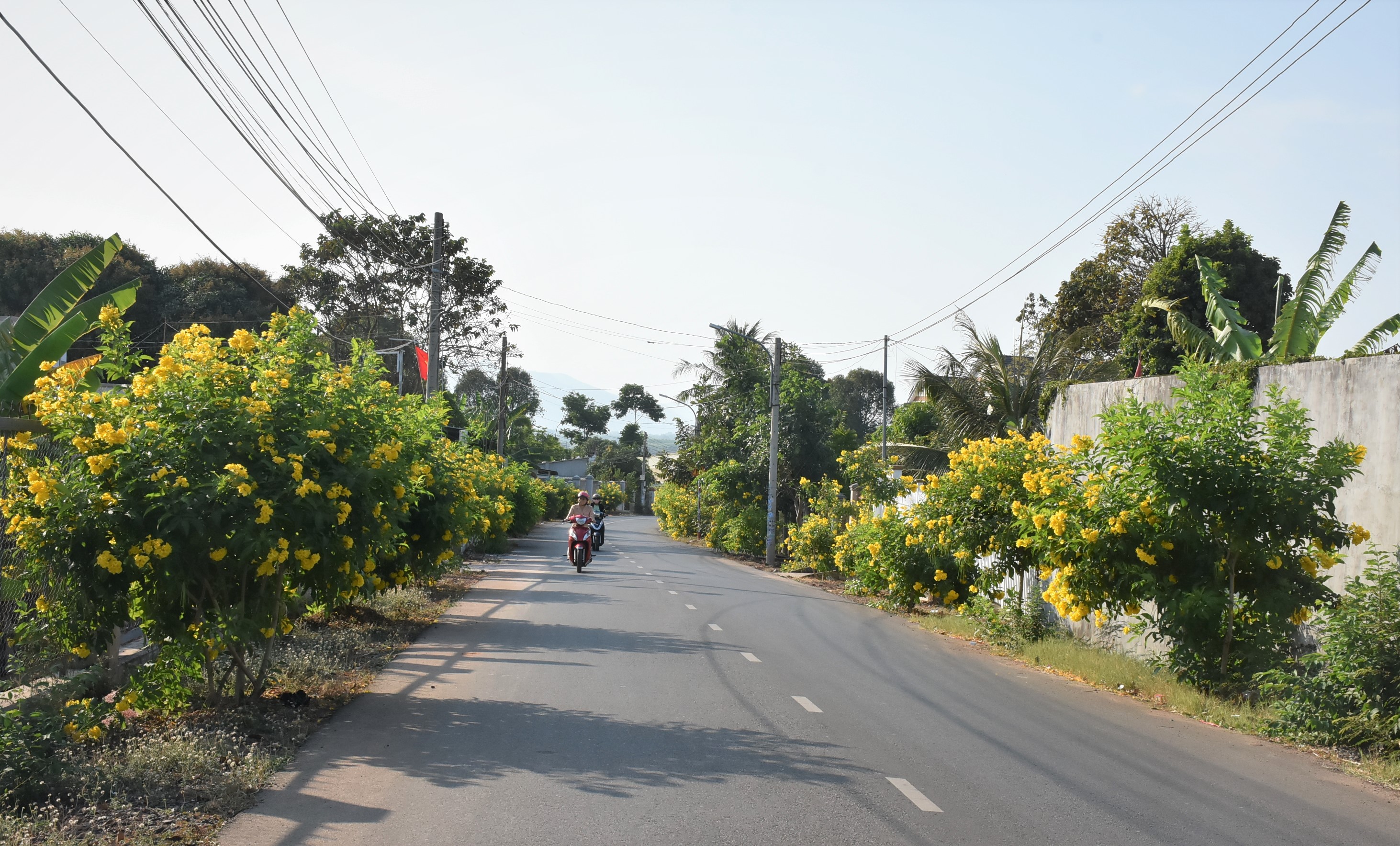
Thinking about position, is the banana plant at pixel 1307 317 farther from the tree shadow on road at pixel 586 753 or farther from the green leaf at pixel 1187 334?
the tree shadow on road at pixel 586 753

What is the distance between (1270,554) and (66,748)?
9594mm

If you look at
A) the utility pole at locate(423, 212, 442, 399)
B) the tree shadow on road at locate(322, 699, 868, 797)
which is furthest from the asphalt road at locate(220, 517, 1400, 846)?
the utility pole at locate(423, 212, 442, 399)

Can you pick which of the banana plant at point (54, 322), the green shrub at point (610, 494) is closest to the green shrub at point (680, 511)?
the green shrub at point (610, 494)

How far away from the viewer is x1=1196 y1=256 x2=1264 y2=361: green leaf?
52.2 ft

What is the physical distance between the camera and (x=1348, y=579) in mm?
10047

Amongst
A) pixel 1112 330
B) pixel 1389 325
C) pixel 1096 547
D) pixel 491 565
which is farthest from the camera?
pixel 1112 330

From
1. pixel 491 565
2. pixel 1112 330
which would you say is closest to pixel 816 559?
pixel 491 565

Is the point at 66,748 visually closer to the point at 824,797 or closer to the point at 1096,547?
the point at 824,797

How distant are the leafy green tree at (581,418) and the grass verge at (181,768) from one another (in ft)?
389

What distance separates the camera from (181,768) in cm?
670

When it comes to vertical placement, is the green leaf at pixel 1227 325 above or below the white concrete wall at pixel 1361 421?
above

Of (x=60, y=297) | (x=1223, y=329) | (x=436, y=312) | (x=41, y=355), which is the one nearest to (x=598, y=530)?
(x=436, y=312)

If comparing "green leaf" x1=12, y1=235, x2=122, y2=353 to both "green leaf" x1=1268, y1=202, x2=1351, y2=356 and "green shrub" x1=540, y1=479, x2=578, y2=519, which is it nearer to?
"green leaf" x1=1268, y1=202, x2=1351, y2=356

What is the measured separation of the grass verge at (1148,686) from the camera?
8.24m
